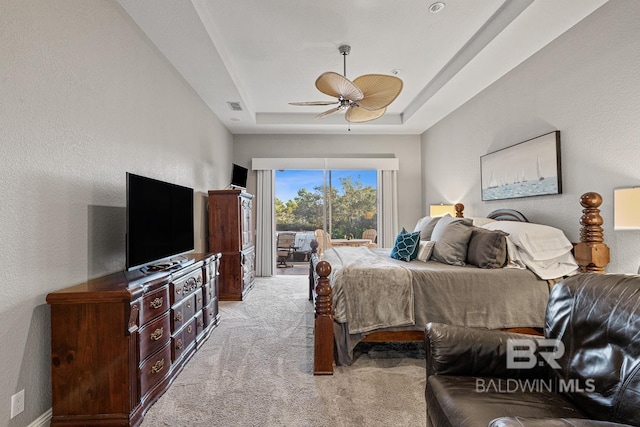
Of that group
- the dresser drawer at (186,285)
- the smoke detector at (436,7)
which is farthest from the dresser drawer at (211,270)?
the smoke detector at (436,7)

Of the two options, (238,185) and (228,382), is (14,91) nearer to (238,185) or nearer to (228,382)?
(228,382)

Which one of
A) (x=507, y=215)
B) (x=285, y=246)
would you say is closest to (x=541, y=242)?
(x=507, y=215)

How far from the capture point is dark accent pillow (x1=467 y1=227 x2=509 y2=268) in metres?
2.62

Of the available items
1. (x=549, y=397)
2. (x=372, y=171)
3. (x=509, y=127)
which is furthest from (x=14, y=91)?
(x=372, y=171)

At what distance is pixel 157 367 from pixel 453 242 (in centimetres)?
261

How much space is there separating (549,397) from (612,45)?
2561mm

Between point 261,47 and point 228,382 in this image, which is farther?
point 261,47

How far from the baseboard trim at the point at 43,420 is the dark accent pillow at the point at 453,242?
9.87 feet

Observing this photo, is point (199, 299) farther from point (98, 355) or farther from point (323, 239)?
point (323, 239)

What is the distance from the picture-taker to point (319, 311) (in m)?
2.36

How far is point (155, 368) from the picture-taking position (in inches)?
80.1

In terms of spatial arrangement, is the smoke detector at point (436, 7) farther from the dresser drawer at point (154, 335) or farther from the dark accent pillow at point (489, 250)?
the dresser drawer at point (154, 335)

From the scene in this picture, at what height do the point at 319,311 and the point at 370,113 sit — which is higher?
the point at 370,113

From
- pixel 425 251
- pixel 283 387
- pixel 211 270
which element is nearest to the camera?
pixel 283 387
